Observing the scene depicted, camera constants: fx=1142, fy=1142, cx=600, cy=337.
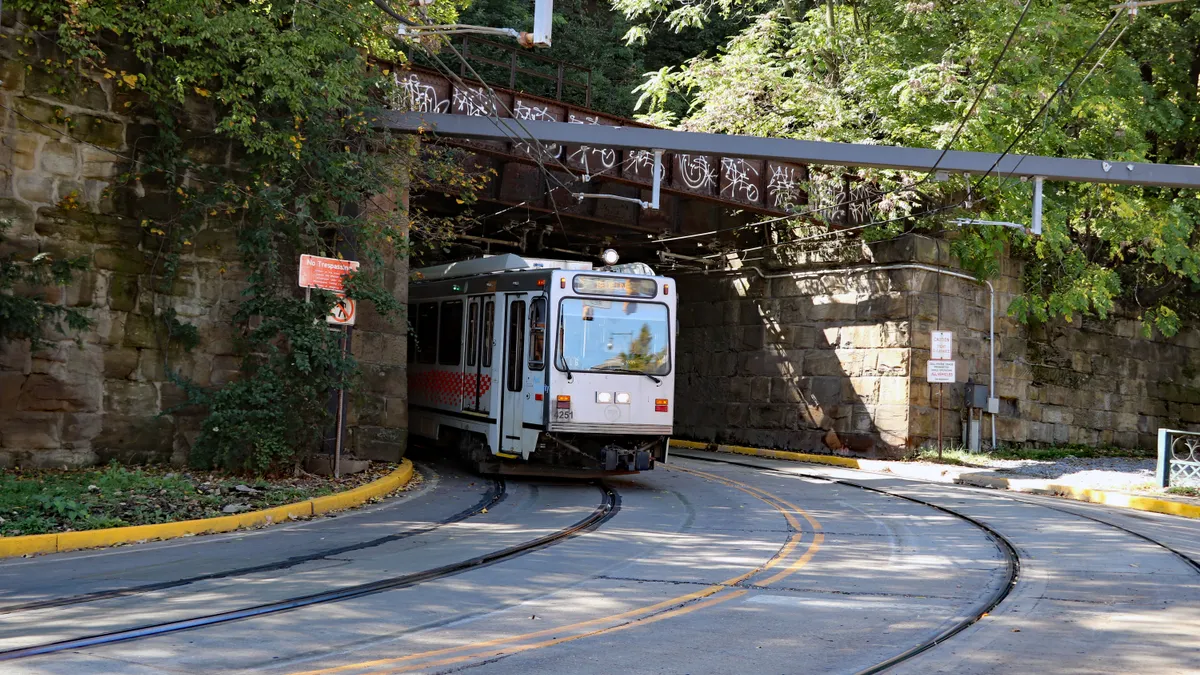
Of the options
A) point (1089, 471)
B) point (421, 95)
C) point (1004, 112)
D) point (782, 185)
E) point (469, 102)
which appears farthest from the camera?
point (782, 185)

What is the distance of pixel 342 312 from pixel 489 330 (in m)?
3.03

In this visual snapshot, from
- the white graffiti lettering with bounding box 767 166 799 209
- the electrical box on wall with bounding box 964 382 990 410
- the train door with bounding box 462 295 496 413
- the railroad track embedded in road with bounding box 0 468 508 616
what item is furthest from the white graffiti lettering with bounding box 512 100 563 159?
the electrical box on wall with bounding box 964 382 990 410

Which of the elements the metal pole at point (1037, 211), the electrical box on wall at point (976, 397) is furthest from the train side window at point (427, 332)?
the electrical box on wall at point (976, 397)

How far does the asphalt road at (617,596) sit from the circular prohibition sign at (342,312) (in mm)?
2777

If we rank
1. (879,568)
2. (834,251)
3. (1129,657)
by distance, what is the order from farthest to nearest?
1. (834,251)
2. (879,568)
3. (1129,657)

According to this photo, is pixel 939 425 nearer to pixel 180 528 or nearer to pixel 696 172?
pixel 696 172

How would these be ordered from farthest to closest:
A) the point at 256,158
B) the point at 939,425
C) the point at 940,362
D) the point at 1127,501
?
the point at 939,425, the point at 940,362, the point at 1127,501, the point at 256,158

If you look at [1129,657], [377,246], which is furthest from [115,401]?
[1129,657]

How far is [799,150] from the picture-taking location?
18469mm

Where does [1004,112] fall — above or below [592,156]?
above

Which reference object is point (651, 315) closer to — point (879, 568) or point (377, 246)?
point (377, 246)

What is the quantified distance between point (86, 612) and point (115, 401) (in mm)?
8496

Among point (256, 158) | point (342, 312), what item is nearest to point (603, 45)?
point (256, 158)

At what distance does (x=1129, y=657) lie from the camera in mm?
6789
